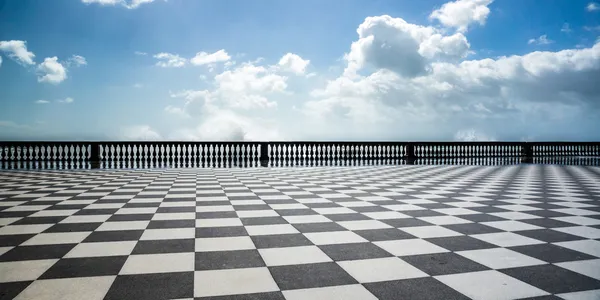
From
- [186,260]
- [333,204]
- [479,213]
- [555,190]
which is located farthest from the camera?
[555,190]

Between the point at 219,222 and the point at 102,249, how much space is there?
1127mm

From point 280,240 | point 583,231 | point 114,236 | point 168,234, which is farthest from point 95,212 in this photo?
point 583,231

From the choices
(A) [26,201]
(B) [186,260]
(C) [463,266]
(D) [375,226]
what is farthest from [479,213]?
(A) [26,201]

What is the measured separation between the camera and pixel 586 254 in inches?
107

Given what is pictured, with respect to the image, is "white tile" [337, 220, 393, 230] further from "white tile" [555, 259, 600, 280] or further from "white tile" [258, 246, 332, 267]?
"white tile" [555, 259, 600, 280]

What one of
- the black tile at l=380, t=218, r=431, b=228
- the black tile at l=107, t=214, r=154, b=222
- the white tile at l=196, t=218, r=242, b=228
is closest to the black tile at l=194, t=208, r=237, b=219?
the white tile at l=196, t=218, r=242, b=228

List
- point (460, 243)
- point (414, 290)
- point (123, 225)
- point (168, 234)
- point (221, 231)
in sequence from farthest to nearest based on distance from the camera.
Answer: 1. point (123, 225)
2. point (221, 231)
3. point (168, 234)
4. point (460, 243)
5. point (414, 290)

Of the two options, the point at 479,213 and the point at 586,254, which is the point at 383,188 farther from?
the point at 586,254

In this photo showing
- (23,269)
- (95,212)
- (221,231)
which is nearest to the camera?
(23,269)

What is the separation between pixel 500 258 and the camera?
8.51ft

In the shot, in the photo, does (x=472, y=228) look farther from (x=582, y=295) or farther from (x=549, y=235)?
A: (x=582, y=295)

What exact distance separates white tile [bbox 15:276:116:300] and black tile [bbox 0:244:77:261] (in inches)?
21.9

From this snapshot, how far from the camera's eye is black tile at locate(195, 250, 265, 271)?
2375 mm

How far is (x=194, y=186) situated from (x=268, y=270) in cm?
477
